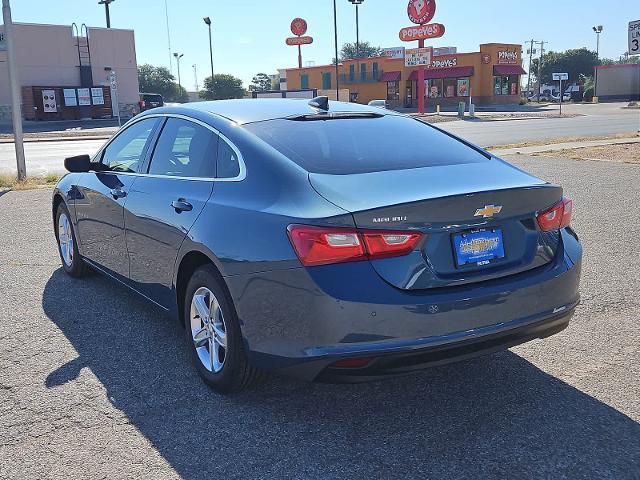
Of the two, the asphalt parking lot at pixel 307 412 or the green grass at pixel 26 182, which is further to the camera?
the green grass at pixel 26 182

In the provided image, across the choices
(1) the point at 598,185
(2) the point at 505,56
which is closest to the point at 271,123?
(1) the point at 598,185

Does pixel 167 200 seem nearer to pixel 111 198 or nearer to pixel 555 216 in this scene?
pixel 111 198

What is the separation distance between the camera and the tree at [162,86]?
295 ft

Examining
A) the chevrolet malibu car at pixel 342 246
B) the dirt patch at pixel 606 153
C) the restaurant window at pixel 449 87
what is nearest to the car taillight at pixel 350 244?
the chevrolet malibu car at pixel 342 246

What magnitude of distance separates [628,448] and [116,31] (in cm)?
5363

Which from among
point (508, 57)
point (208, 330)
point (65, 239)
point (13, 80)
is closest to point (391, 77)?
point (508, 57)

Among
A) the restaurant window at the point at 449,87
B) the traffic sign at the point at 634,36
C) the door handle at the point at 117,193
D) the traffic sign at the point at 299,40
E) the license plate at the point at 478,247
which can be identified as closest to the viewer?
the license plate at the point at 478,247

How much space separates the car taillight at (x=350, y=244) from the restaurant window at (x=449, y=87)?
219 feet

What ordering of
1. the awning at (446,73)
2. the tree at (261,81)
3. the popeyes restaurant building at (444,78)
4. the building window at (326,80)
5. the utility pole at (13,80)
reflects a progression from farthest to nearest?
1. the tree at (261,81)
2. the building window at (326,80)
3. the popeyes restaurant building at (444,78)
4. the awning at (446,73)
5. the utility pole at (13,80)

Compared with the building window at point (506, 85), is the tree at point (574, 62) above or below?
above

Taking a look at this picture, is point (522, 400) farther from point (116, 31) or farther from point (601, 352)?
point (116, 31)

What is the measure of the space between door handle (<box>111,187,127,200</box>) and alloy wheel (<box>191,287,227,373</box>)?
4.13 feet

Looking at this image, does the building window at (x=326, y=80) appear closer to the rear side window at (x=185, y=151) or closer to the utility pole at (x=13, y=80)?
the utility pole at (x=13, y=80)

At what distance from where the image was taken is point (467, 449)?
120 inches
